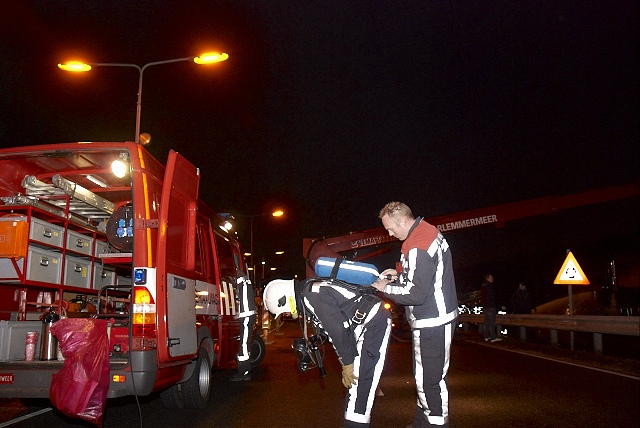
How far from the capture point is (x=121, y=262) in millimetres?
7348

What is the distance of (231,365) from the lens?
984 centimetres

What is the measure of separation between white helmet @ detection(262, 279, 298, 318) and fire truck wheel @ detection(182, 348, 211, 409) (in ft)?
8.45

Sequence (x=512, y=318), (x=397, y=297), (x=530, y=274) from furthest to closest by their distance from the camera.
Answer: (x=530, y=274) < (x=512, y=318) < (x=397, y=297)

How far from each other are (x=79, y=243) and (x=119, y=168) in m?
1.84

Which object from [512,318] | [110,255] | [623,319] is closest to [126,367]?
[110,255]

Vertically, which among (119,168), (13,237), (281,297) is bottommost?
(281,297)

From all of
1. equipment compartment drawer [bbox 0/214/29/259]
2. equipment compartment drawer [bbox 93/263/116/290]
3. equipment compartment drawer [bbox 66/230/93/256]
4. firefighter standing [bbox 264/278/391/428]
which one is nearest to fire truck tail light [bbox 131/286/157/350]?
firefighter standing [bbox 264/278/391/428]

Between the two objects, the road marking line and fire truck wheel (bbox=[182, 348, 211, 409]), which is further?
fire truck wheel (bbox=[182, 348, 211, 409])

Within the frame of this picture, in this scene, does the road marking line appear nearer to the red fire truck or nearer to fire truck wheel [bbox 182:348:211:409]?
the red fire truck

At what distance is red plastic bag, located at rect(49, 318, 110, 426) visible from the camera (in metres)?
5.79

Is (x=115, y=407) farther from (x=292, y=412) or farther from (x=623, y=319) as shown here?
(x=623, y=319)

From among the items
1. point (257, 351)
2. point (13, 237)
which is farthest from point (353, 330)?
point (257, 351)

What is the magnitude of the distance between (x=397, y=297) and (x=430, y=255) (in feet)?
1.26

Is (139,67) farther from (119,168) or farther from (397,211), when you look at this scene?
(397,211)
